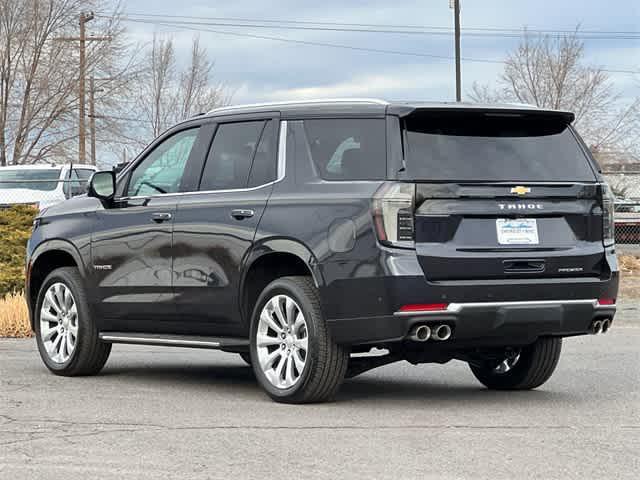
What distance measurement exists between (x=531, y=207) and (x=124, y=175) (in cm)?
340

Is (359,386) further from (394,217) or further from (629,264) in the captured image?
(629,264)

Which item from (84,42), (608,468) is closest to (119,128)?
(84,42)

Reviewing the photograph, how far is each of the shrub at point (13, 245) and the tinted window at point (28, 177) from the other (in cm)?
1244

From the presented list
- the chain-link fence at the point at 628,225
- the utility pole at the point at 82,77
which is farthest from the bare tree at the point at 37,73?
the chain-link fence at the point at 628,225

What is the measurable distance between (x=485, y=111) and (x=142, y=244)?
113 inches

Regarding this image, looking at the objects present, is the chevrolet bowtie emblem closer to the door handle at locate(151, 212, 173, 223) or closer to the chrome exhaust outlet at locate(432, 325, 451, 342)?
the chrome exhaust outlet at locate(432, 325, 451, 342)

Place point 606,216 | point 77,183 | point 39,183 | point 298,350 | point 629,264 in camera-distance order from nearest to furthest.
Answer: point 298,350, point 606,216, point 629,264, point 77,183, point 39,183

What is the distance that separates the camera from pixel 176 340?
32.8 ft

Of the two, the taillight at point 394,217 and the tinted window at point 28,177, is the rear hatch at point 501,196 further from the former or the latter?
the tinted window at point 28,177

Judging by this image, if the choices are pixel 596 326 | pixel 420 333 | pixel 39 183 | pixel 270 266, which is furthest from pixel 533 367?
pixel 39 183

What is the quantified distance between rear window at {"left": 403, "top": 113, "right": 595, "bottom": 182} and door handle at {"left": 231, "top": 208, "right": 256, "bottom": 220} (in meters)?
1.25

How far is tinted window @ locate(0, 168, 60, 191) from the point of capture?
31375 millimetres

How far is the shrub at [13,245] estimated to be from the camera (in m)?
17.6

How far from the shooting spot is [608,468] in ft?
21.9
